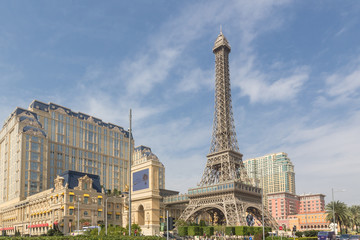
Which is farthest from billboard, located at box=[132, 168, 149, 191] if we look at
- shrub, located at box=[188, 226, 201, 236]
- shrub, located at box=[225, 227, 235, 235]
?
shrub, located at box=[225, 227, 235, 235]

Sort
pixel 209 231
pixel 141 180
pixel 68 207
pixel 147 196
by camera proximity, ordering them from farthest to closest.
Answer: pixel 141 180
pixel 68 207
pixel 147 196
pixel 209 231

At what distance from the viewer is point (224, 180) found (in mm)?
112375

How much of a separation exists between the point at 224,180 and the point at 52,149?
80339 mm

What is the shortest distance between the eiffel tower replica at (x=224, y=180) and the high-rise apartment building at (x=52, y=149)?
6552 centimetres

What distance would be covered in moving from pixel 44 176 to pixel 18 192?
11.7m

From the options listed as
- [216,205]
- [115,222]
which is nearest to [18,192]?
[115,222]

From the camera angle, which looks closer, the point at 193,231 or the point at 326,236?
the point at 326,236

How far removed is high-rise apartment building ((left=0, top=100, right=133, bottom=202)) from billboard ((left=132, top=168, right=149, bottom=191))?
53.7m

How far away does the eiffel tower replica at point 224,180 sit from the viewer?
101 m

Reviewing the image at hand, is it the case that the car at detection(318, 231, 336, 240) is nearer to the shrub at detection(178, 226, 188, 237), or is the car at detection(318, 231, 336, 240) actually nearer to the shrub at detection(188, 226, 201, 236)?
the shrub at detection(188, 226, 201, 236)

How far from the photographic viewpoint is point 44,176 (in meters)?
144

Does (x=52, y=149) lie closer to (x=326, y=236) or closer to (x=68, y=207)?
(x=68, y=207)

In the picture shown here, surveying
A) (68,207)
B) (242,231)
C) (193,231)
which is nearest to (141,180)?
(193,231)

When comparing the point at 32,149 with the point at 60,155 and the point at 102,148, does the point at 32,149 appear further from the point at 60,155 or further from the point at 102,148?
the point at 102,148
